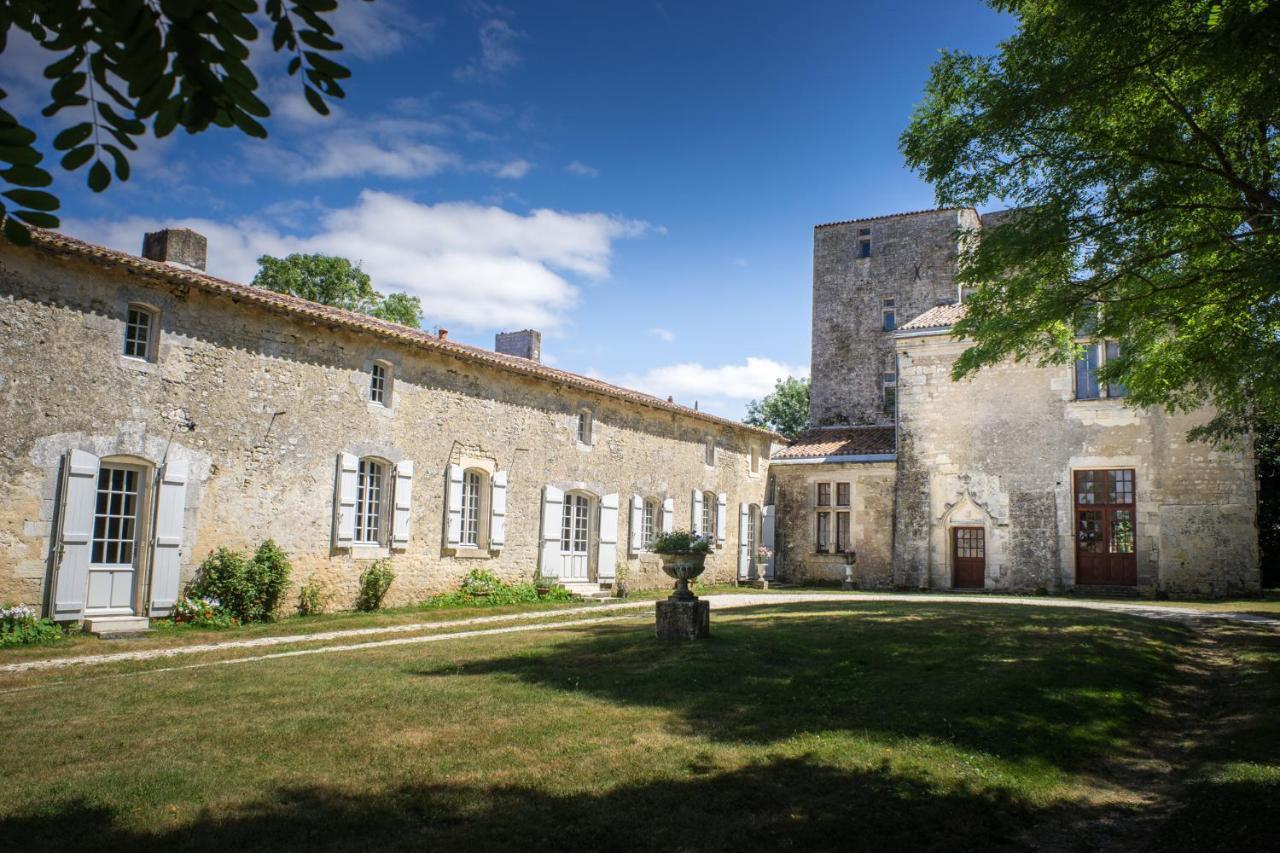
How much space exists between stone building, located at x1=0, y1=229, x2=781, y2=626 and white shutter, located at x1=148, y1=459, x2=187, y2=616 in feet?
0.09

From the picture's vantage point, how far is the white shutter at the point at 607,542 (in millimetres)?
17969

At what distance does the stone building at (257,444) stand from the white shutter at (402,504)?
1.4 inches

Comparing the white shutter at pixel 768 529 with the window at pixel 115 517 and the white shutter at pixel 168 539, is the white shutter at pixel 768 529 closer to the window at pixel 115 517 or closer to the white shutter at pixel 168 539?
the white shutter at pixel 168 539

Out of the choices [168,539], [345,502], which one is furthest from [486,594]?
[168,539]

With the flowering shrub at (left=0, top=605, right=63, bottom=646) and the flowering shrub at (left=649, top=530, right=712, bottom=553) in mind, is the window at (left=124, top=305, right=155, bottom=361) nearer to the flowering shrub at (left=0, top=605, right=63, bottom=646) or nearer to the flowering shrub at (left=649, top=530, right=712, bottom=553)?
the flowering shrub at (left=0, top=605, right=63, bottom=646)

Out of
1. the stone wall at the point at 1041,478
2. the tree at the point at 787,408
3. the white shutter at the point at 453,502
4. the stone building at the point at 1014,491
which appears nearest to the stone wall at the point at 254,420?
the white shutter at the point at 453,502

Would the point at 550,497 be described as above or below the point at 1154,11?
below

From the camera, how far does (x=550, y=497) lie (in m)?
16.9

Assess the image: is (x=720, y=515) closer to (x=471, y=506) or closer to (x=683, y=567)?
(x=471, y=506)

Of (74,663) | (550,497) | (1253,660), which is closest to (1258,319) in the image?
(1253,660)

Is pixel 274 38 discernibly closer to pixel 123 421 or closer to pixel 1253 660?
pixel 123 421

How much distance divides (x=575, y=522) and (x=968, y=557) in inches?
384

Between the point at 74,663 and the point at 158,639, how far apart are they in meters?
1.60

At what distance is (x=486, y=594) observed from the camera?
1539 centimetres
